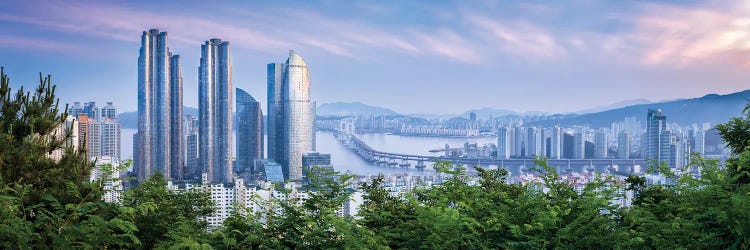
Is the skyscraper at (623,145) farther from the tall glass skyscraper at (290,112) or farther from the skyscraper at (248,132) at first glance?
the skyscraper at (248,132)

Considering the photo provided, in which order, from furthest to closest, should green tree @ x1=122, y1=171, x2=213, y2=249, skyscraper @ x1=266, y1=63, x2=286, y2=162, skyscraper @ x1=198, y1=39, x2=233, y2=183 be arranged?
skyscraper @ x1=266, y1=63, x2=286, y2=162 < skyscraper @ x1=198, y1=39, x2=233, y2=183 < green tree @ x1=122, y1=171, x2=213, y2=249

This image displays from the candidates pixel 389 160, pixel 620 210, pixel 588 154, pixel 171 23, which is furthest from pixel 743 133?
pixel 171 23

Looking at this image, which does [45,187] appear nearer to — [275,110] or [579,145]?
[579,145]

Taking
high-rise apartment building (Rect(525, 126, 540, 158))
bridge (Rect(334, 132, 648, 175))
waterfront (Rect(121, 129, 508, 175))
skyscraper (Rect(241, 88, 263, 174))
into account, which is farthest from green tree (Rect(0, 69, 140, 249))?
skyscraper (Rect(241, 88, 263, 174))

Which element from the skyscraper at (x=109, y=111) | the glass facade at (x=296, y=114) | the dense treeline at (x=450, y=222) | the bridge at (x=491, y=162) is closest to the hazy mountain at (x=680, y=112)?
the bridge at (x=491, y=162)

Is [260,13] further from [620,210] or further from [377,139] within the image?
[620,210]

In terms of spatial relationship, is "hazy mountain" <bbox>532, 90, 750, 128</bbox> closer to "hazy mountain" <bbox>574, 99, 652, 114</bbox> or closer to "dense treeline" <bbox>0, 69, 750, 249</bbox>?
"hazy mountain" <bbox>574, 99, 652, 114</bbox>
